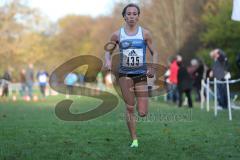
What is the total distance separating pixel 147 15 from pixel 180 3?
13.0ft

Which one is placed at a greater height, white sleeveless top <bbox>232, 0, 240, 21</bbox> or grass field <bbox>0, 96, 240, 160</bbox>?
white sleeveless top <bbox>232, 0, 240, 21</bbox>

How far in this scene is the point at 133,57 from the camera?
8672 millimetres

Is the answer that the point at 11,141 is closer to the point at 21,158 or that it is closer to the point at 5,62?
the point at 21,158

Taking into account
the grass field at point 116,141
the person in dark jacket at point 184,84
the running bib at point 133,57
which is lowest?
the grass field at point 116,141

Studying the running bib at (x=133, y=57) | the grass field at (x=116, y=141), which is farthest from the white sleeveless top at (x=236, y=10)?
the running bib at (x=133, y=57)

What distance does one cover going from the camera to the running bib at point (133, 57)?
867cm

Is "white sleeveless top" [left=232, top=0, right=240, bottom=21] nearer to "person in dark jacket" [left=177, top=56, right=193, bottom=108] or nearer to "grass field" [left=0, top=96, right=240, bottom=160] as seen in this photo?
"grass field" [left=0, top=96, right=240, bottom=160]

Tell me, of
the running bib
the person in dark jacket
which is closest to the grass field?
the running bib

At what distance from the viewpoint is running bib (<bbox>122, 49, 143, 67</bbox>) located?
341 inches

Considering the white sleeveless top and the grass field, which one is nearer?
the grass field

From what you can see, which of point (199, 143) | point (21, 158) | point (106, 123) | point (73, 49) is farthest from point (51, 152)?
point (73, 49)

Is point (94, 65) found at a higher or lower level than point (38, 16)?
lower

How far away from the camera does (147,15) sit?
59.2 m

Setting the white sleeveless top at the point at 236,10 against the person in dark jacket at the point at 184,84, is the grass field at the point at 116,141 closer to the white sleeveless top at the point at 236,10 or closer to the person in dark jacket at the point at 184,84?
the white sleeveless top at the point at 236,10
